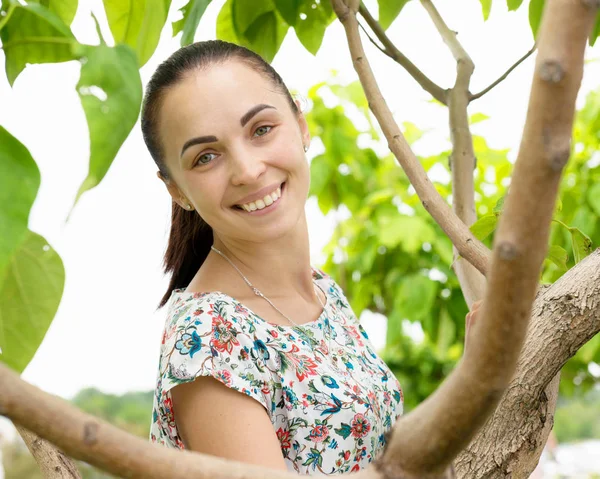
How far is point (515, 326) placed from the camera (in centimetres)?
28

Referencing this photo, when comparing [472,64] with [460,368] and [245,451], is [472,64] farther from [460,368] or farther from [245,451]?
[460,368]

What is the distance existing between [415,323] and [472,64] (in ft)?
3.70

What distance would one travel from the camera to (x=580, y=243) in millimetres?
640

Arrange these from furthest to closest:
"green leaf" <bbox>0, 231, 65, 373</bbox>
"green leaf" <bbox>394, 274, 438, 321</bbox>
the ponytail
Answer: "green leaf" <bbox>394, 274, 438, 321</bbox> → the ponytail → "green leaf" <bbox>0, 231, 65, 373</bbox>

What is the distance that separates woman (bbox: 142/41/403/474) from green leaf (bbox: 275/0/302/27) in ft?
0.23

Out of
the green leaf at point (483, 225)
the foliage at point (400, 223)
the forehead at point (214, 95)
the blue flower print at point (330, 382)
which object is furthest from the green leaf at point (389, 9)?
the foliage at point (400, 223)

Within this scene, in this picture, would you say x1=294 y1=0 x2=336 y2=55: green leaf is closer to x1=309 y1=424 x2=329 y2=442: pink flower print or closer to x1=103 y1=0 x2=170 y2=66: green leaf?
x1=103 y1=0 x2=170 y2=66: green leaf

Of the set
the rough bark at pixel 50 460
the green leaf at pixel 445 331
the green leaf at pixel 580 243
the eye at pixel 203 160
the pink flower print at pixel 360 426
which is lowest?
the rough bark at pixel 50 460

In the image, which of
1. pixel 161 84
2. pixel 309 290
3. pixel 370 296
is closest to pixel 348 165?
pixel 370 296

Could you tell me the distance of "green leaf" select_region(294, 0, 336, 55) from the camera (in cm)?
81

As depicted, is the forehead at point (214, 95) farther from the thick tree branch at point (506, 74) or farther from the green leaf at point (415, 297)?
the green leaf at point (415, 297)

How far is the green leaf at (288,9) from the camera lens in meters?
0.71

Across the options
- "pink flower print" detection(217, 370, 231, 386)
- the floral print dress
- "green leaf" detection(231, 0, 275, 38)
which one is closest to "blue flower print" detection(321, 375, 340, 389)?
the floral print dress

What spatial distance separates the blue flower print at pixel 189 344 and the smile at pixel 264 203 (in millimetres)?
128
